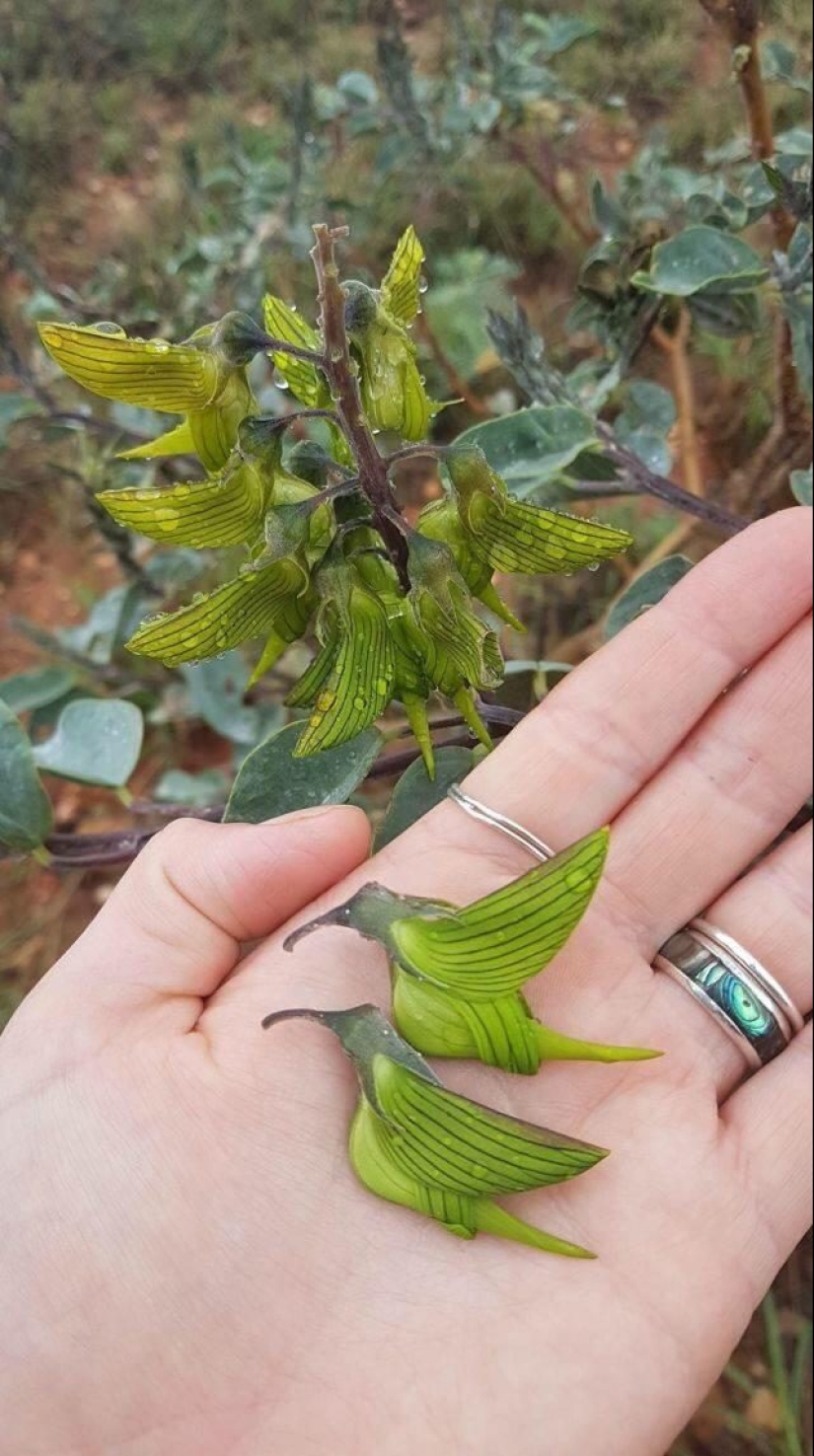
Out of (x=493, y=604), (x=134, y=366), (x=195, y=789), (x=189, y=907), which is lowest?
(x=195, y=789)

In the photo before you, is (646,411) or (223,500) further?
(646,411)

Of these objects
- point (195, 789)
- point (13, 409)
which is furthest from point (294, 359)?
point (195, 789)

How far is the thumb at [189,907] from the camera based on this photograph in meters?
1.00

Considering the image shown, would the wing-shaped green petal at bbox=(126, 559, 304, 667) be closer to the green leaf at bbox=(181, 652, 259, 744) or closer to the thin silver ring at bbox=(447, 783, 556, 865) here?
the thin silver ring at bbox=(447, 783, 556, 865)

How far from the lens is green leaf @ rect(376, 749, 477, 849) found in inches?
45.4

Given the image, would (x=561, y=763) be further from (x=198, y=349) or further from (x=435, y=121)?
(x=435, y=121)

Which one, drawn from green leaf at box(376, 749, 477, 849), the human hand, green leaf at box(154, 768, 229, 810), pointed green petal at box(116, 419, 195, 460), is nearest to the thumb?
the human hand

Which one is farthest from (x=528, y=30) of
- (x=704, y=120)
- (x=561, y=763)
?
(x=561, y=763)

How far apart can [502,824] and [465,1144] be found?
31 centimetres

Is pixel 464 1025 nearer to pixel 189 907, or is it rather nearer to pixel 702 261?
pixel 189 907

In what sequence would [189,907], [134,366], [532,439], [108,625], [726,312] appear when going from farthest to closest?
[108,625], [726,312], [532,439], [189,907], [134,366]

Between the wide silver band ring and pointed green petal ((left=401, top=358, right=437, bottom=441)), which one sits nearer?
pointed green petal ((left=401, top=358, right=437, bottom=441))

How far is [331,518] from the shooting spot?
829mm

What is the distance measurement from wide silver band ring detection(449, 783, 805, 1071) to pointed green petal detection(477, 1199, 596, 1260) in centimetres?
27
